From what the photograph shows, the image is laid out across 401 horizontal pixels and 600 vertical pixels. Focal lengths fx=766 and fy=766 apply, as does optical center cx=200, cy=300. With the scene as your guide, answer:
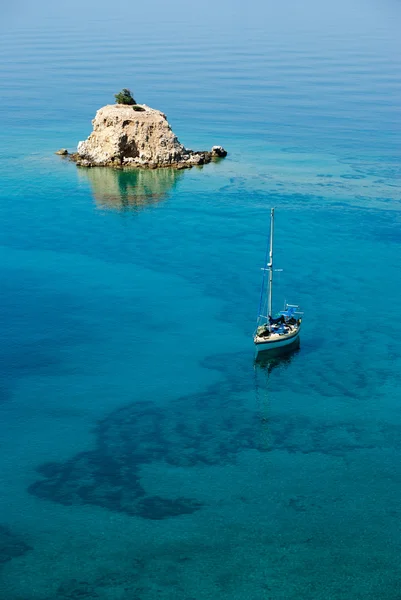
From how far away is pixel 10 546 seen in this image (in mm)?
47406

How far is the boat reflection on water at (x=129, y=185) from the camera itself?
108 m

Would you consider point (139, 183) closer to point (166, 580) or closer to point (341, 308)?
point (341, 308)

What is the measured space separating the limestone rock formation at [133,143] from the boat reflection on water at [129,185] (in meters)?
1.85

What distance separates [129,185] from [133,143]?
954 cm

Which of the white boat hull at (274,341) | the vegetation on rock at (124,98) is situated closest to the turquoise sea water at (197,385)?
the white boat hull at (274,341)

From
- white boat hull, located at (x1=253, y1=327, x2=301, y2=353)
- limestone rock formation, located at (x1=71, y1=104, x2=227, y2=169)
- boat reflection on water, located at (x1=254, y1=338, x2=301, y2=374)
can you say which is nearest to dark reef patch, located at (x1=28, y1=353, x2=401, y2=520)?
boat reflection on water, located at (x1=254, y1=338, x2=301, y2=374)

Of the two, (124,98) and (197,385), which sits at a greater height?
(124,98)

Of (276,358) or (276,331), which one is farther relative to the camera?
(276,331)

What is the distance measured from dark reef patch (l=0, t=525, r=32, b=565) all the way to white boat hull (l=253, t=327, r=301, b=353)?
28154 millimetres

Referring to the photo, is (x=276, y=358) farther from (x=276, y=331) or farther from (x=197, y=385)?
(x=197, y=385)

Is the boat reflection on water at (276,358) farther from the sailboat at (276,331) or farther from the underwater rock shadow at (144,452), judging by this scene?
the underwater rock shadow at (144,452)

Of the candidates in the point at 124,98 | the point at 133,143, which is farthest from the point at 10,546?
the point at 124,98

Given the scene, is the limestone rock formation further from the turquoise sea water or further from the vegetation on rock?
the turquoise sea water

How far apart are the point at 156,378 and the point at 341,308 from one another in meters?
22.6
